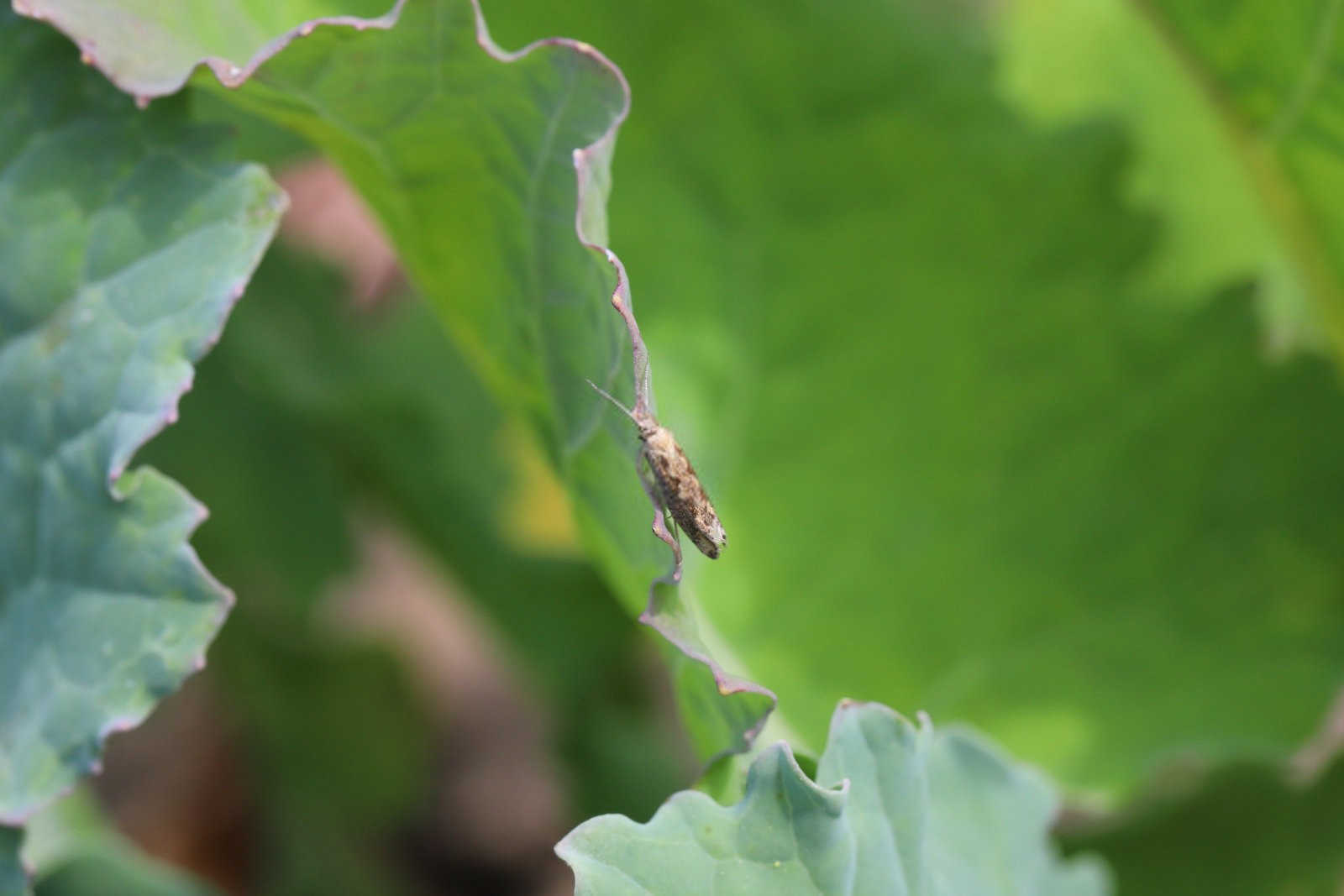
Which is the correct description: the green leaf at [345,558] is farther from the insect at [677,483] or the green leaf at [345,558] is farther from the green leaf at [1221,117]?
the green leaf at [1221,117]

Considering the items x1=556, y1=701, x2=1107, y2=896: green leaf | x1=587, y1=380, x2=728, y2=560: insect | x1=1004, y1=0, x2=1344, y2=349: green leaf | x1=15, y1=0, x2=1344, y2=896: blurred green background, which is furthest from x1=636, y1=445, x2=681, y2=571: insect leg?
x1=1004, y1=0, x2=1344, y2=349: green leaf

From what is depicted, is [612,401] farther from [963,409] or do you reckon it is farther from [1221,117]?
[1221,117]

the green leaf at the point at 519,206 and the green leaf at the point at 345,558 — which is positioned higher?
the green leaf at the point at 519,206

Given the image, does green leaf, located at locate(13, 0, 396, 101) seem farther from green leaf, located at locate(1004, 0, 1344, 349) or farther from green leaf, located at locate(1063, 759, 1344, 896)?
green leaf, located at locate(1063, 759, 1344, 896)

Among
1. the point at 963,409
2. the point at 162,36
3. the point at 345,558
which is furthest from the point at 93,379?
the point at 345,558

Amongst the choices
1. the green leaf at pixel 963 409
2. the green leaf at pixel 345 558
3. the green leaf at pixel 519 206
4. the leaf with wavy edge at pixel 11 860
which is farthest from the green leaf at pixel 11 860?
the green leaf at pixel 345 558

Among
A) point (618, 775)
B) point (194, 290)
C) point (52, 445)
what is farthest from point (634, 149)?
point (618, 775)
